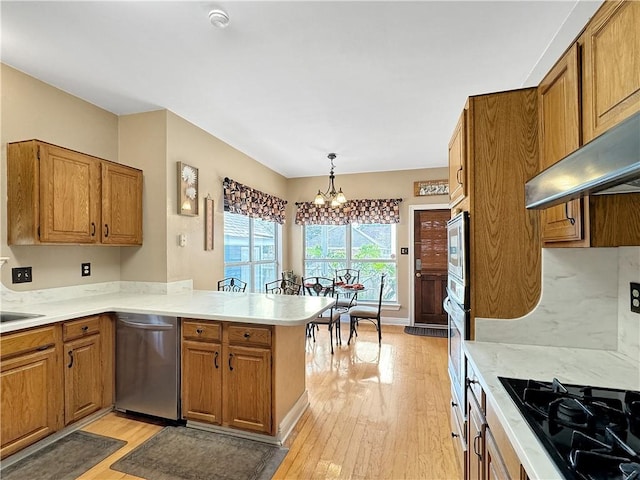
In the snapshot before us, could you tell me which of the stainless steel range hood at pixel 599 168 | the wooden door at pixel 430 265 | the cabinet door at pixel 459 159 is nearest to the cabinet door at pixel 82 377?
the cabinet door at pixel 459 159

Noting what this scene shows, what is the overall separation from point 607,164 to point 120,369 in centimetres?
311

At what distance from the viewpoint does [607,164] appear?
0.65 metres

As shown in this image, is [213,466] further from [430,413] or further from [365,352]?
[365,352]

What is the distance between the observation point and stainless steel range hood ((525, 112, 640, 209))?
0.59 meters

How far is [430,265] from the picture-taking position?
5.32 meters

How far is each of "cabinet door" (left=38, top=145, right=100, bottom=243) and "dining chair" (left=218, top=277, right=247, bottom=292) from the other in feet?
5.01

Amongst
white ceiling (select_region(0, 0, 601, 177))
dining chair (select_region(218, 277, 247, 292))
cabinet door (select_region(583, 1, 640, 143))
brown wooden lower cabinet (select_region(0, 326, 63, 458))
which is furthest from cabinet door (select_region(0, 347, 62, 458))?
cabinet door (select_region(583, 1, 640, 143))

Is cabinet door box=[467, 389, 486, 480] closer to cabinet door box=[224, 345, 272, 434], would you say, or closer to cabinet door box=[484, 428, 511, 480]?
cabinet door box=[484, 428, 511, 480]

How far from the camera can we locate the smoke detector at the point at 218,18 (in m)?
1.75

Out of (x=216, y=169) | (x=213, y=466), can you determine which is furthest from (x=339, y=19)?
(x=213, y=466)

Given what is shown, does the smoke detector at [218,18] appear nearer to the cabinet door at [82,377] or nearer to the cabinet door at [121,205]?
the cabinet door at [121,205]

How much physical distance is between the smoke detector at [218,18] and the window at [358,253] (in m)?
4.20

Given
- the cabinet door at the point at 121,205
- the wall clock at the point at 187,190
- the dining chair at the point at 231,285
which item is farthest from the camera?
the dining chair at the point at 231,285

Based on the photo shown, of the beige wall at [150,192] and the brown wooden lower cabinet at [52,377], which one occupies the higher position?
the beige wall at [150,192]
